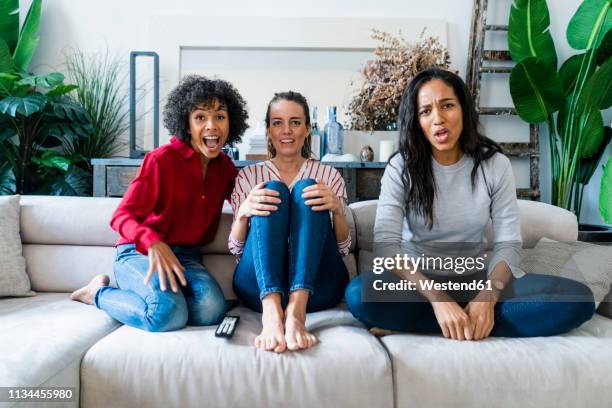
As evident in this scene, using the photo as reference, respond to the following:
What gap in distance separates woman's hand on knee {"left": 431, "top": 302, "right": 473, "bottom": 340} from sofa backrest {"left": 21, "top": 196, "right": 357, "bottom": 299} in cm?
57

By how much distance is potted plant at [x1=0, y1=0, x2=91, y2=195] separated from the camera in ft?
7.96

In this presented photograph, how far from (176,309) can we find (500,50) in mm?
2465

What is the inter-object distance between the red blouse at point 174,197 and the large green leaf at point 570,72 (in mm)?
2051

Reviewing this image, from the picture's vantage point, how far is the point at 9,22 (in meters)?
2.70

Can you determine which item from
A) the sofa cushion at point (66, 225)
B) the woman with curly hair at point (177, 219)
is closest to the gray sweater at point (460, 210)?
the woman with curly hair at point (177, 219)

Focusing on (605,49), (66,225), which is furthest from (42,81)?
(605,49)

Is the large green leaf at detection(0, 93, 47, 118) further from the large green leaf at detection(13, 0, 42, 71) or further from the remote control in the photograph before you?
the remote control

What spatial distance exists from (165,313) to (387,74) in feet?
6.36

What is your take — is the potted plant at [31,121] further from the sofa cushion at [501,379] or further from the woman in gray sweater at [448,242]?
the sofa cushion at [501,379]

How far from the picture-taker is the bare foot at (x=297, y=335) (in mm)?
1125

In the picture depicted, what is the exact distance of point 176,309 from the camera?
4.13 ft

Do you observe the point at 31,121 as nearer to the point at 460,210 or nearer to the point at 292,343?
the point at 292,343

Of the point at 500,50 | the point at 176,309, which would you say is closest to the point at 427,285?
the point at 176,309

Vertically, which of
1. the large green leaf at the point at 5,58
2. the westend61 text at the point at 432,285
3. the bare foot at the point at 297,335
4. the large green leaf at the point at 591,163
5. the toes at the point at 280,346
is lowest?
the toes at the point at 280,346
